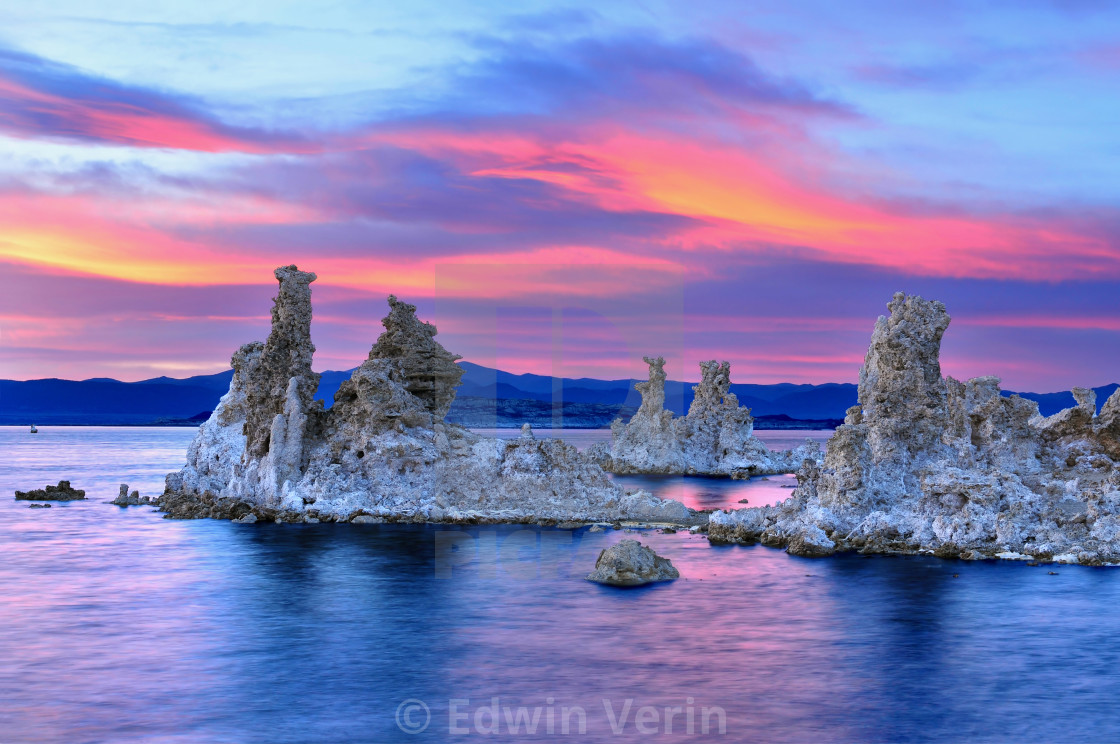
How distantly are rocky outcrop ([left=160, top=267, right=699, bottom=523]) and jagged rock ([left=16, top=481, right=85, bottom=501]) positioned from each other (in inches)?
638

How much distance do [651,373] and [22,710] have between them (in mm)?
66266

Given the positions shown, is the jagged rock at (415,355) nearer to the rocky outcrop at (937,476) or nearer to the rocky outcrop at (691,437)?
the rocky outcrop at (937,476)

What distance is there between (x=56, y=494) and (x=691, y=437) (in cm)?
4675

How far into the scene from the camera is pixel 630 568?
29000mm

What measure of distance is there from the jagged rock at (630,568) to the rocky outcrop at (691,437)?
5172 cm

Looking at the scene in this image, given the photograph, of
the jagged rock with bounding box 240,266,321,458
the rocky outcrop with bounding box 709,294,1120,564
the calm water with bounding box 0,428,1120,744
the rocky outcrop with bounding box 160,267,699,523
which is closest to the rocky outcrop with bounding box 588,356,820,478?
the rocky outcrop with bounding box 160,267,699,523

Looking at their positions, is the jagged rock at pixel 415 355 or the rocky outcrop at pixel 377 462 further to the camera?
the jagged rock at pixel 415 355

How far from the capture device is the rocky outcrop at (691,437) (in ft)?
269

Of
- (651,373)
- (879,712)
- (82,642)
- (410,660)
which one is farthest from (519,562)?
(651,373)

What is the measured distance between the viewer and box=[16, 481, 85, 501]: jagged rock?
56.9 metres

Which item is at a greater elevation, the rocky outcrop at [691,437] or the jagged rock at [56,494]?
the rocky outcrop at [691,437]
